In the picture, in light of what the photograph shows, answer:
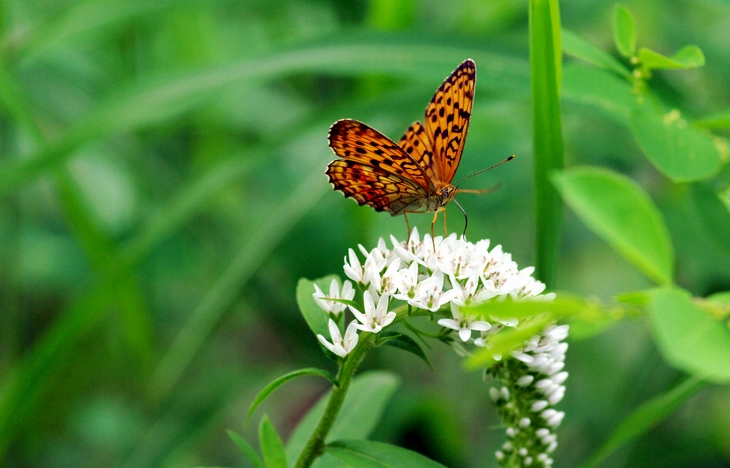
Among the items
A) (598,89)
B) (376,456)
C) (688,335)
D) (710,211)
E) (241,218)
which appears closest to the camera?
(688,335)

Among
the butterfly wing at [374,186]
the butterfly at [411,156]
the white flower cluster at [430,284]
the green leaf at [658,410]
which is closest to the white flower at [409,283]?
the white flower cluster at [430,284]

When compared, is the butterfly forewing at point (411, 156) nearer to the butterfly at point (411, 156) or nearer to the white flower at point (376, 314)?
the butterfly at point (411, 156)

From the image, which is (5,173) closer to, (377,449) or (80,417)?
(80,417)

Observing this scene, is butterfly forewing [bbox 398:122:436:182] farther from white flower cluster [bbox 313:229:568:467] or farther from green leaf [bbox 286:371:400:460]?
green leaf [bbox 286:371:400:460]

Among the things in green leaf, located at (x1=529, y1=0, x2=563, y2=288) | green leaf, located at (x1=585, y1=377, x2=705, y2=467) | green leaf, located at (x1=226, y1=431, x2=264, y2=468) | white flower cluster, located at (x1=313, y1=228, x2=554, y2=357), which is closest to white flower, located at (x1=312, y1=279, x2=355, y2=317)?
white flower cluster, located at (x1=313, y1=228, x2=554, y2=357)

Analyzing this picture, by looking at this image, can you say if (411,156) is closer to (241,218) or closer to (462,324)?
(462,324)

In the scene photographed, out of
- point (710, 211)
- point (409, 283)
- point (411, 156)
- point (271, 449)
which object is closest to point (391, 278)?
point (409, 283)

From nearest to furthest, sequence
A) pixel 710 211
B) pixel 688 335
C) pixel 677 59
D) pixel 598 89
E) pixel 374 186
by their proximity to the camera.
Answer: pixel 688 335 < pixel 677 59 < pixel 598 89 < pixel 374 186 < pixel 710 211
